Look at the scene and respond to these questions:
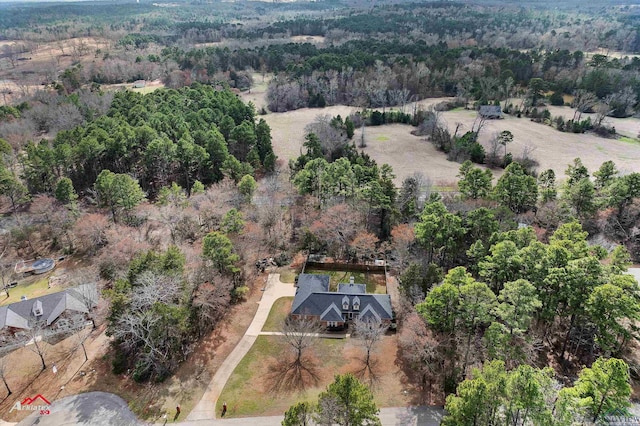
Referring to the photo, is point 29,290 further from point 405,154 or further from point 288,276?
point 405,154

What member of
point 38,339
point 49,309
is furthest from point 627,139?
point 38,339

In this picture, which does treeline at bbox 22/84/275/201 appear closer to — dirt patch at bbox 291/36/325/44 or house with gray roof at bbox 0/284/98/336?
house with gray roof at bbox 0/284/98/336

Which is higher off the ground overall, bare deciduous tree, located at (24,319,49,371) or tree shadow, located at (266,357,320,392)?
bare deciduous tree, located at (24,319,49,371)

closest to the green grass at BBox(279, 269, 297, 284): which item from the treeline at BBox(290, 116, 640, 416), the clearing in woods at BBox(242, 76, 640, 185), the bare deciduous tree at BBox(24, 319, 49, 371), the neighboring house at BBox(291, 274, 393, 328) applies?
the treeline at BBox(290, 116, 640, 416)

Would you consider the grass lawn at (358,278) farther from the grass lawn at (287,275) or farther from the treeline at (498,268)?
the treeline at (498,268)

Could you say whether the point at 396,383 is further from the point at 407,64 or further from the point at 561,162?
the point at 407,64

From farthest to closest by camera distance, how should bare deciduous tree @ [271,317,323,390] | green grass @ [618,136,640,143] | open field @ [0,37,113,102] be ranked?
open field @ [0,37,113,102] < green grass @ [618,136,640,143] < bare deciduous tree @ [271,317,323,390]

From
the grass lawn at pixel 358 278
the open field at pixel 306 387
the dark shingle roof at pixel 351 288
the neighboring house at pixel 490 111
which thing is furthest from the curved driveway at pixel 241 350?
the neighboring house at pixel 490 111
